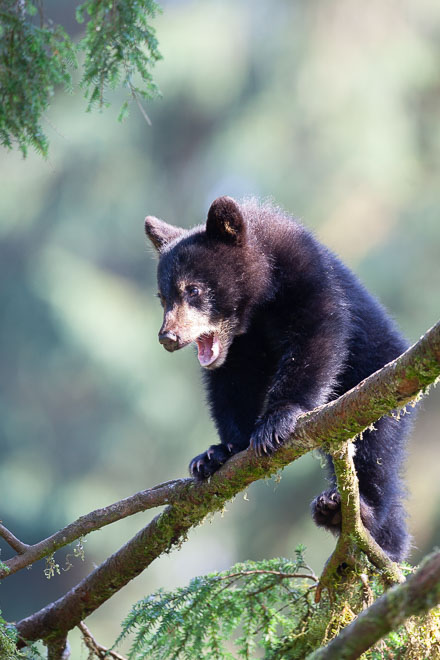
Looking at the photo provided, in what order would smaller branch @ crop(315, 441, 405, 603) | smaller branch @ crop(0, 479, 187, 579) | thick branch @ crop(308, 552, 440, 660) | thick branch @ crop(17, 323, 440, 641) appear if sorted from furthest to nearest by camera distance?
1. smaller branch @ crop(0, 479, 187, 579)
2. smaller branch @ crop(315, 441, 405, 603)
3. thick branch @ crop(17, 323, 440, 641)
4. thick branch @ crop(308, 552, 440, 660)

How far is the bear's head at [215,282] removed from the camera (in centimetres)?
423

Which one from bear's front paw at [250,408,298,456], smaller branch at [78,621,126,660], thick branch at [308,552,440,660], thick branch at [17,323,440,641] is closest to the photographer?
thick branch at [308,552,440,660]

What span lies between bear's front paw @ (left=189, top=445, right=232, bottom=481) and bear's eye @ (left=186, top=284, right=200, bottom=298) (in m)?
0.86

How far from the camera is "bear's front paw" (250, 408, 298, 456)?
3191 millimetres

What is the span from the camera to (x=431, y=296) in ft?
28.9

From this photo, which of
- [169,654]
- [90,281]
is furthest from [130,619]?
[90,281]

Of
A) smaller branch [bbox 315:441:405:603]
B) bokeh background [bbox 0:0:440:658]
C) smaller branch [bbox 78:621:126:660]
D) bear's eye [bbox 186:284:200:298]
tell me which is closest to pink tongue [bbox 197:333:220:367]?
bear's eye [bbox 186:284:200:298]

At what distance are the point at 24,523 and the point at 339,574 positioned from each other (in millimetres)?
6606

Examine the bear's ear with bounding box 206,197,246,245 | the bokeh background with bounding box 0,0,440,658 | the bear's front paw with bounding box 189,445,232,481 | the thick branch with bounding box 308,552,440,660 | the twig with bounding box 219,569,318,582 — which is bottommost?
the thick branch with bounding box 308,552,440,660

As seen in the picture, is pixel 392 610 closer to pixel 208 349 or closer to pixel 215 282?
pixel 208 349

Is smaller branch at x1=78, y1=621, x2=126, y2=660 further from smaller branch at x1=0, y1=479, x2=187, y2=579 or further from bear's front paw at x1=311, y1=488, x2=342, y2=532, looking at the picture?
bear's front paw at x1=311, y1=488, x2=342, y2=532

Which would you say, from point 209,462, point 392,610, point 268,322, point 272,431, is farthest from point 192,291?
point 392,610

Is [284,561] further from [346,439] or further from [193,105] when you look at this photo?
[193,105]

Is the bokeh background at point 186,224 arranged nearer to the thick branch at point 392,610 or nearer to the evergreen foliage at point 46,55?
the evergreen foliage at point 46,55
